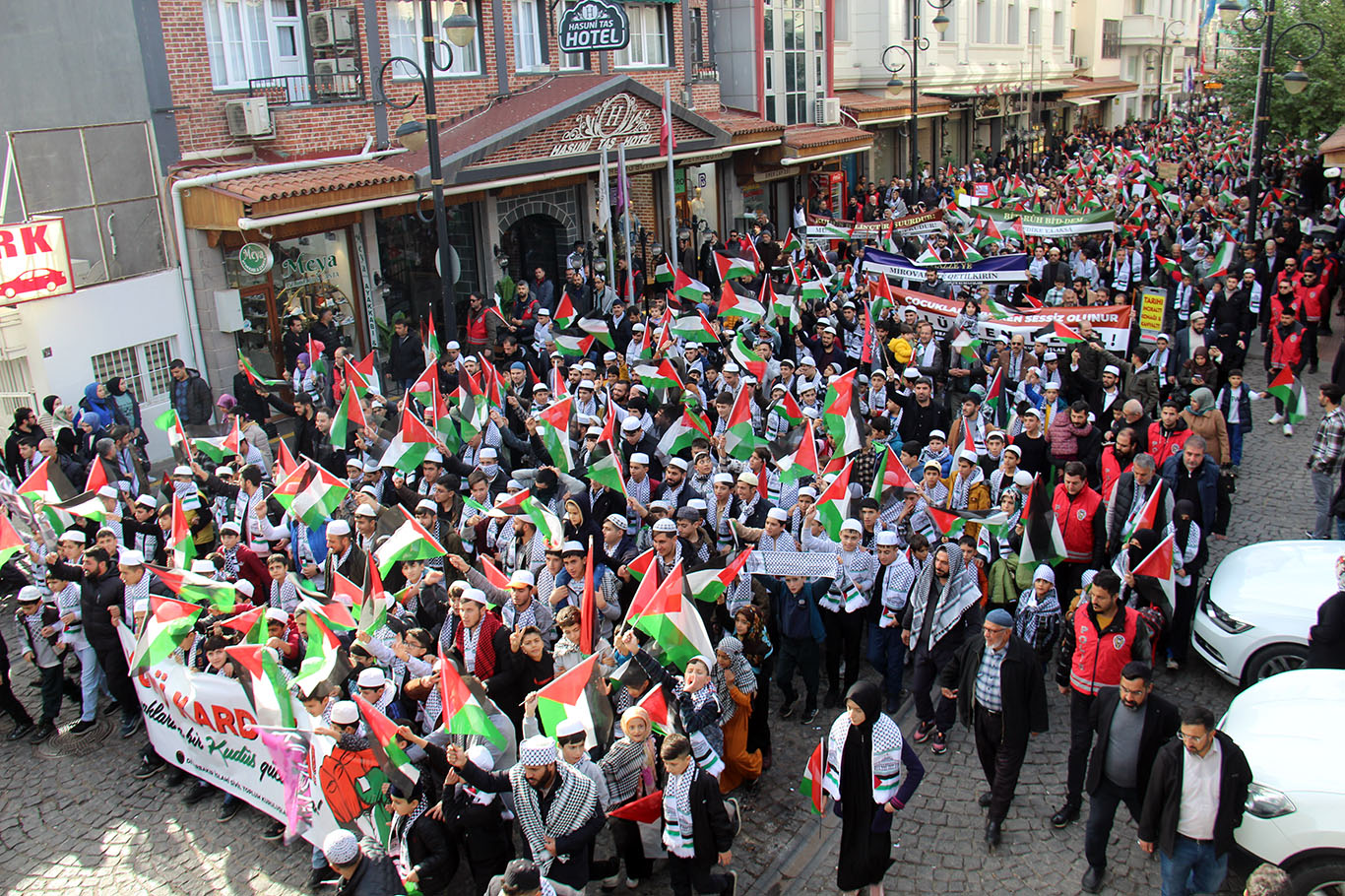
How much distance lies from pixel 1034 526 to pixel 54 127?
12813 mm

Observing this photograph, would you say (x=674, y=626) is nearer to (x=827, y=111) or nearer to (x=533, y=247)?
(x=533, y=247)

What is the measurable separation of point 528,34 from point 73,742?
16.6 m

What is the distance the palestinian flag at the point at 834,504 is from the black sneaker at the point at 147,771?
203 inches

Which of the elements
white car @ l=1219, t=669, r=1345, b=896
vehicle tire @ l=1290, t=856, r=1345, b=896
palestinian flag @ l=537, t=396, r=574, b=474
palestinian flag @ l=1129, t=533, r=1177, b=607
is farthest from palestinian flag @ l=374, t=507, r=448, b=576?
vehicle tire @ l=1290, t=856, r=1345, b=896

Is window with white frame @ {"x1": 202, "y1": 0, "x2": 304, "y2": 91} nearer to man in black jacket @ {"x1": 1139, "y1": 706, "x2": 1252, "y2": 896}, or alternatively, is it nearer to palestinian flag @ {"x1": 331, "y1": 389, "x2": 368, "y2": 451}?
palestinian flag @ {"x1": 331, "y1": 389, "x2": 368, "y2": 451}

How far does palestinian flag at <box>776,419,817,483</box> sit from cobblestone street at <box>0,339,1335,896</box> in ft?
7.83

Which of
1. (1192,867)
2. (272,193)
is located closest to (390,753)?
(1192,867)

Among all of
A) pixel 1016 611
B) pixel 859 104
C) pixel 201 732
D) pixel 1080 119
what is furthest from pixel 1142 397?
pixel 1080 119

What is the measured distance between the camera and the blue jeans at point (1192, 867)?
226 inches

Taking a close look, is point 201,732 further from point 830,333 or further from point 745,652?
point 830,333

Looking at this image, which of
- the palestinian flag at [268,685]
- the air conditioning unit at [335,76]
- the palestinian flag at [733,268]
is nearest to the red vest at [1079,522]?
the palestinian flag at [268,685]

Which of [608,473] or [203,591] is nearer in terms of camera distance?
[203,591]

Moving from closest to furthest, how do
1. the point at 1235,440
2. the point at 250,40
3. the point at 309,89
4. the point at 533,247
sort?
1. the point at 1235,440
2. the point at 250,40
3. the point at 309,89
4. the point at 533,247

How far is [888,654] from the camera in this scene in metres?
8.27
